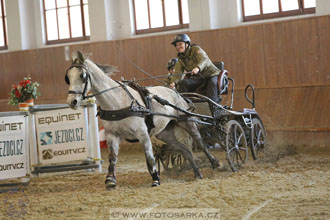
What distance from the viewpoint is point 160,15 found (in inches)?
504

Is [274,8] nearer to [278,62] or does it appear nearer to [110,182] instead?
[278,62]

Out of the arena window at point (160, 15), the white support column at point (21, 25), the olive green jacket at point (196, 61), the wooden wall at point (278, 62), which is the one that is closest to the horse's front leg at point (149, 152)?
the olive green jacket at point (196, 61)

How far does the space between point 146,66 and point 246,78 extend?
8.57 feet

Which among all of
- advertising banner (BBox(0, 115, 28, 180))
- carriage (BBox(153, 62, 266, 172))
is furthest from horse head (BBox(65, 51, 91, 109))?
advertising banner (BBox(0, 115, 28, 180))

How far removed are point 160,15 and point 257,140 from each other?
17.7 ft

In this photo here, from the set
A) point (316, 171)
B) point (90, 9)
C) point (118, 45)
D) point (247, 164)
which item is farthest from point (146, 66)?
point (316, 171)

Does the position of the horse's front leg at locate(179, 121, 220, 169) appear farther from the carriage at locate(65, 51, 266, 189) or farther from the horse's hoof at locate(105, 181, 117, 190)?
the horse's hoof at locate(105, 181, 117, 190)

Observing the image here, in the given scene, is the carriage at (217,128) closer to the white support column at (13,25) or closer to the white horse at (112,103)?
the white horse at (112,103)

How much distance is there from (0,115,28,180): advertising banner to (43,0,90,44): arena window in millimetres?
6521

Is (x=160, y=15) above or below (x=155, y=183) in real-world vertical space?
above

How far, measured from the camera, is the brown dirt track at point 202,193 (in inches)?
196

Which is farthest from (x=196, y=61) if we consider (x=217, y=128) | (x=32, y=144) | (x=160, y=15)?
(x=160, y=15)

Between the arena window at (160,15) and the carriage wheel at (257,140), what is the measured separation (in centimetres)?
442

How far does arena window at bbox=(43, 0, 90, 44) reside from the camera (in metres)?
13.9
